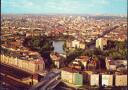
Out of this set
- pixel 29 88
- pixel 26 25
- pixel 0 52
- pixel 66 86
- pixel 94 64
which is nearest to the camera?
pixel 29 88

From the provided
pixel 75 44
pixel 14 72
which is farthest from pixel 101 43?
pixel 14 72

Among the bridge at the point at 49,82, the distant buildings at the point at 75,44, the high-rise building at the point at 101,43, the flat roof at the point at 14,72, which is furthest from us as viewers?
the distant buildings at the point at 75,44

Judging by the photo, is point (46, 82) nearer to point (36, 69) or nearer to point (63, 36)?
point (36, 69)

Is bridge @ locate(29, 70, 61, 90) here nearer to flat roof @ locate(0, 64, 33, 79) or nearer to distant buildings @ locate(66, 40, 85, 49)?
flat roof @ locate(0, 64, 33, 79)

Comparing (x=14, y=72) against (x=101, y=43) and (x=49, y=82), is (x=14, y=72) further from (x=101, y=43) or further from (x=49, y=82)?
(x=101, y=43)

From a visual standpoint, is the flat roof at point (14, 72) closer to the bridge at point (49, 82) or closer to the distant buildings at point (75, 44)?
the bridge at point (49, 82)

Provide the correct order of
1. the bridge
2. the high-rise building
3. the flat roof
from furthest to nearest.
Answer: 1. the high-rise building
2. the flat roof
3. the bridge

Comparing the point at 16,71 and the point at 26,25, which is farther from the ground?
the point at 26,25

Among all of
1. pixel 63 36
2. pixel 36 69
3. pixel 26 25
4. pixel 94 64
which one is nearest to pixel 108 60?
pixel 94 64
